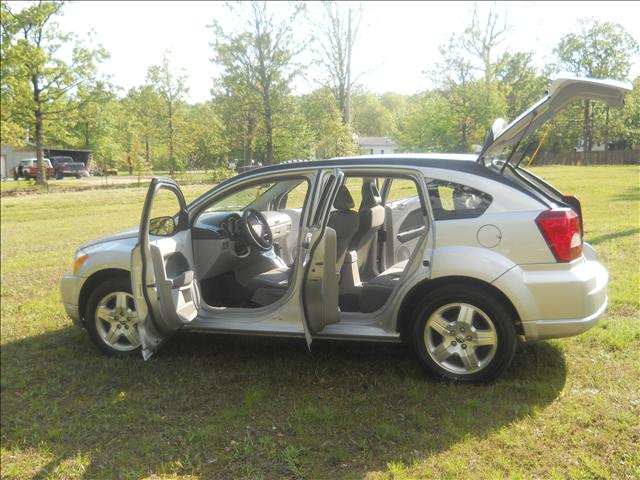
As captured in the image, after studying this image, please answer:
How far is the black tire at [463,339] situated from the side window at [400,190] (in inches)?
32.8

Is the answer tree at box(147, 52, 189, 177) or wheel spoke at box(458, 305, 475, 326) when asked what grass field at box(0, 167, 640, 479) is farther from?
tree at box(147, 52, 189, 177)

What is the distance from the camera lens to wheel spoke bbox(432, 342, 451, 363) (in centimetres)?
338

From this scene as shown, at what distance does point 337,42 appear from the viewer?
4031 mm

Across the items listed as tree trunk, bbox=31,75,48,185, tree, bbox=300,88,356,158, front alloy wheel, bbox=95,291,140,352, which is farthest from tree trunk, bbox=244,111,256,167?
tree trunk, bbox=31,75,48,185

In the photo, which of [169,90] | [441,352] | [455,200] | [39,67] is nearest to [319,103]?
[455,200]

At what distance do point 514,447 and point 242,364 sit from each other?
2.09 metres

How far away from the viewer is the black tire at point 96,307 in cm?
415

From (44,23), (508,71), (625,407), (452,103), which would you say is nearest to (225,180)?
(452,103)

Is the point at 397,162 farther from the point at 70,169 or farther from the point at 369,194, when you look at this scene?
the point at 70,169

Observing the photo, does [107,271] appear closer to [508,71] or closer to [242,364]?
[242,364]

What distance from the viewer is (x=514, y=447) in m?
2.57

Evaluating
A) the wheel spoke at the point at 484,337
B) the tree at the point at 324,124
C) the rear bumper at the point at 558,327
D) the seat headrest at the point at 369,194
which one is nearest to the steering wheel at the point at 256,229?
the tree at the point at 324,124

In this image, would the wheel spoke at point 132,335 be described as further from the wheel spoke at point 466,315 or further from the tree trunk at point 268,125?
the wheel spoke at point 466,315

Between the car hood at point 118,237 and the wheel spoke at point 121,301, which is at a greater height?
the car hood at point 118,237
